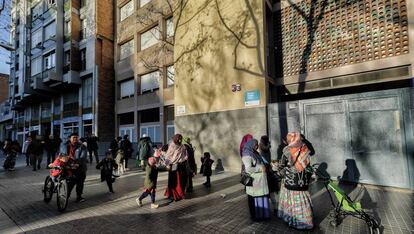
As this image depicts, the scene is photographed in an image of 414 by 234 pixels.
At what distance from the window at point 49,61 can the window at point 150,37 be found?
1145cm

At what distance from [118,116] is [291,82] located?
15345 mm

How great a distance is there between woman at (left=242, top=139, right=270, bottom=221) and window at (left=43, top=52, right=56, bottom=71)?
24.9 m

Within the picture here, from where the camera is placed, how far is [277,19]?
994cm

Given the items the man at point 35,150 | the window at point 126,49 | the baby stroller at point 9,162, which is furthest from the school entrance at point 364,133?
the window at point 126,49

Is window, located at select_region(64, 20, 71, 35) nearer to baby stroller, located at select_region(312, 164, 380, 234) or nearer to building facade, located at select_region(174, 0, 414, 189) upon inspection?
building facade, located at select_region(174, 0, 414, 189)

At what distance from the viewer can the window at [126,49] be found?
1857 cm

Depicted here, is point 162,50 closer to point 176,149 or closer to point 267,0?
point 267,0

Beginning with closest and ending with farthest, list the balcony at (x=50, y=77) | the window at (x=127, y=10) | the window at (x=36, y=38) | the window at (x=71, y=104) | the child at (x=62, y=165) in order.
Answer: the child at (x=62, y=165) < the window at (x=127, y=10) < the balcony at (x=50, y=77) < the window at (x=71, y=104) < the window at (x=36, y=38)

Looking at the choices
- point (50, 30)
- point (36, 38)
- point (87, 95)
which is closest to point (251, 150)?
point (87, 95)

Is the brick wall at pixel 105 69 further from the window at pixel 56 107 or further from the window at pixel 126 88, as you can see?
the window at pixel 56 107

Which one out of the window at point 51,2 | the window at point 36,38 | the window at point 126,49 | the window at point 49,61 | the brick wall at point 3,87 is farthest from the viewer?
the brick wall at point 3,87

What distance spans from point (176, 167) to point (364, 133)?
225 inches

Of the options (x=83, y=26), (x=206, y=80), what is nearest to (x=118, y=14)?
(x=83, y=26)

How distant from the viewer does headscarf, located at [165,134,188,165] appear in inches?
223
